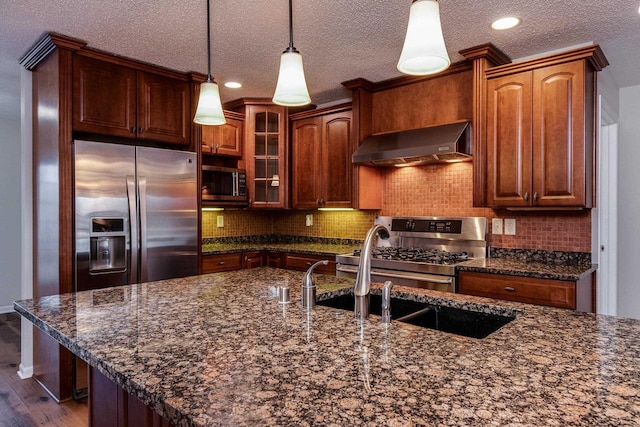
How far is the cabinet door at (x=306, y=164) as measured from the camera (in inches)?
165

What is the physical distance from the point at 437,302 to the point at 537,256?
185 cm

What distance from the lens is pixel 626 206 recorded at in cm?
363

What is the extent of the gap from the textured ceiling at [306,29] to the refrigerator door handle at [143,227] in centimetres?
95

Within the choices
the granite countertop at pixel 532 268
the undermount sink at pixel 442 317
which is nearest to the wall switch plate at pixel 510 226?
the granite countertop at pixel 532 268

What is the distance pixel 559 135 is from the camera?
9.02ft

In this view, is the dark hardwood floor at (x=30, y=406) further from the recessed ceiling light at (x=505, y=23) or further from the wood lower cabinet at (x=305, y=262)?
the recessed ceiling light at (x=505, y=23)

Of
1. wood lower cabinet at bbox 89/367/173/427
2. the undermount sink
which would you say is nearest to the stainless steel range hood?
the undermount sink

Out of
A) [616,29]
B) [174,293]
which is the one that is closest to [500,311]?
[174,293]

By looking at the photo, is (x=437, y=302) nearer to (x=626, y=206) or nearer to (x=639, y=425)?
(x=639, y=425)

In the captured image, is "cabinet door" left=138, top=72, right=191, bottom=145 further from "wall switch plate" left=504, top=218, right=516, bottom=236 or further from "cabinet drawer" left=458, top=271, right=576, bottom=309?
"wall switch plate" left=504, top=218, right=516, bottom=236

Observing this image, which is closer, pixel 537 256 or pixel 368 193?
pixel 537 256

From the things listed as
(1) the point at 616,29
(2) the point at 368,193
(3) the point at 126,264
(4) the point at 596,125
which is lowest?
(3) the point at 126,264

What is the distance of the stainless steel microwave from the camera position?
4039 mm

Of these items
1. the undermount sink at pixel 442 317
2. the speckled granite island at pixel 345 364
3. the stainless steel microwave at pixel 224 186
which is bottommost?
the undermount sink at pixel 442 317
